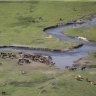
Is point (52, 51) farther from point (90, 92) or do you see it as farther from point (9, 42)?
point (90, 92)

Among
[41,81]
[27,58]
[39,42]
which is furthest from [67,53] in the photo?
[41,81]

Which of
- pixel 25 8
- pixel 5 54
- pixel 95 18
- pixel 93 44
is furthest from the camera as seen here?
pixel 25 8

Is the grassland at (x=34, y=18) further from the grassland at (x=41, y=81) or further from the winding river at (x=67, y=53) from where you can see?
the grassland at (x=41, y=81)

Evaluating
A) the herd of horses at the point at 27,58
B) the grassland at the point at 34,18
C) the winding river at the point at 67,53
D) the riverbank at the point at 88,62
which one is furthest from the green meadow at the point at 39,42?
the winding river at the point at 67,53

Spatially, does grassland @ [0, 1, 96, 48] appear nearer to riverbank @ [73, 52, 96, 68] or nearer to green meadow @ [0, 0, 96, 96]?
green meadow @ [0, 0, 96, 96]

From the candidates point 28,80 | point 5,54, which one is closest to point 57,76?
point 28,80
